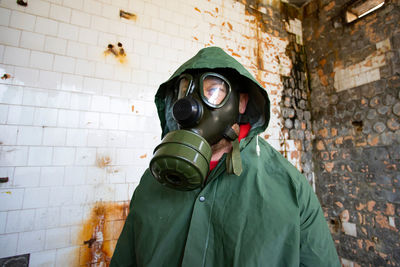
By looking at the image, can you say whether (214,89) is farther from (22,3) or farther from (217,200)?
(22,3)

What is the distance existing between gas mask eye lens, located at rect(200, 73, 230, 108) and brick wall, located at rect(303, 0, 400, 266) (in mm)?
2497

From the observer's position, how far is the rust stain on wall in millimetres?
2074

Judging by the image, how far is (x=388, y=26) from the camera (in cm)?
260

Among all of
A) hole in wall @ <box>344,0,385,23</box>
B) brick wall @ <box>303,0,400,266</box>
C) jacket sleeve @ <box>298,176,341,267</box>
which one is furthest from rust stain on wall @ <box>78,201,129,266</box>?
hole in wall @ <box>344,0,385,23</box>

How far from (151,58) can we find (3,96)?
1479 millimetres

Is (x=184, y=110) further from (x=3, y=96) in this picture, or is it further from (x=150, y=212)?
(x=3, y=96)

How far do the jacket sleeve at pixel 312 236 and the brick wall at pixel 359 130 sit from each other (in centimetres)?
226

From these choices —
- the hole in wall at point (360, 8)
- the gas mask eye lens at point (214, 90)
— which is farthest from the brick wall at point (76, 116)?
the hole in wall at point (360, 8)

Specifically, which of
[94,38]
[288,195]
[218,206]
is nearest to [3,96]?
[94,38]

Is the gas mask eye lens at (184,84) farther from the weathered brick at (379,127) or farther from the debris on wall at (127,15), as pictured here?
the weathered brick at (379,127)

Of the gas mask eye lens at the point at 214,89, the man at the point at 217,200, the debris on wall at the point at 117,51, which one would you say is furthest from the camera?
the debris on wall at the point at 117,51

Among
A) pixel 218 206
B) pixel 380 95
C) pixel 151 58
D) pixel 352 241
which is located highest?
pixel 151 58

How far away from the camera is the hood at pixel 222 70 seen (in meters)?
1.07

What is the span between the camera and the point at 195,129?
971mm
